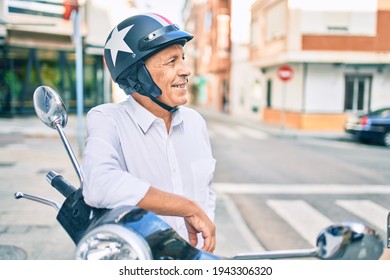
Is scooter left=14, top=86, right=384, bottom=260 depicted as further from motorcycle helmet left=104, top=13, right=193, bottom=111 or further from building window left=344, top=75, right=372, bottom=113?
building window left=344, top=75, right=372, bottom=113

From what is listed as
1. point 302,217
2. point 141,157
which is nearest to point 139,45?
point 141,157

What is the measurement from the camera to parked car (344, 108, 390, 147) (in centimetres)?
988

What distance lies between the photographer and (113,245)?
0.97m

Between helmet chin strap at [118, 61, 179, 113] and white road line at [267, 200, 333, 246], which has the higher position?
helmet chin strap at [118, 61, 179, 113]

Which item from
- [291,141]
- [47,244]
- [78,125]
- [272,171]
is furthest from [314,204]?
[291,141]

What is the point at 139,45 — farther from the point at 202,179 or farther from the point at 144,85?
the point at 202,179

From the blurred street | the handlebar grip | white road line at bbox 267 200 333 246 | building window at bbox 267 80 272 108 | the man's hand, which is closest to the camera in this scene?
the man's hand

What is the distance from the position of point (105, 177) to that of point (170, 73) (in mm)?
A: 375

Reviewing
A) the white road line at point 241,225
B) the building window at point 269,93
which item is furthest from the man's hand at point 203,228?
the building window at point 269,93

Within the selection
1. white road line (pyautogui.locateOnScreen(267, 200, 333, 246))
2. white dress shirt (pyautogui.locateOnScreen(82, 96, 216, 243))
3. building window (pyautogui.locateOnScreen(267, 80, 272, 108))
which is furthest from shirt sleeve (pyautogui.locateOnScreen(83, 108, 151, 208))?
building window (pyautogui.locateOnScreen(267, 80, 272, 108))

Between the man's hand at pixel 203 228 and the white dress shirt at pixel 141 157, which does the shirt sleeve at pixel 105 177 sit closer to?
the white dress shirt at pixel 141 157

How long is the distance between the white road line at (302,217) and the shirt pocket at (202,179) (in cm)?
278

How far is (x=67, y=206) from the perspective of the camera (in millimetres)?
1207
